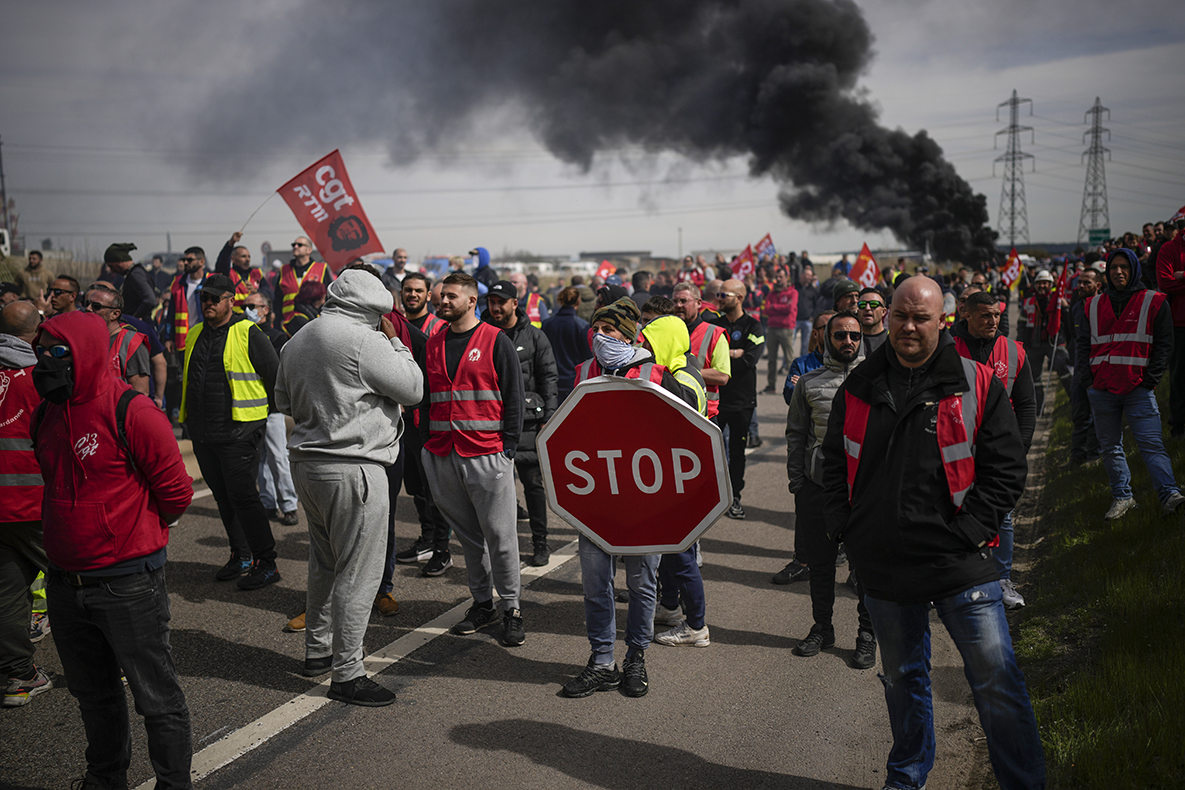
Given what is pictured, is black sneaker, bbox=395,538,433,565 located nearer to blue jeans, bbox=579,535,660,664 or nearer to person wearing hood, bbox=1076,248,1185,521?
blue jeans, bbox=579,535,660,664

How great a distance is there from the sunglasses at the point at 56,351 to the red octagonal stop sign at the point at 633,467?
6.03 feet

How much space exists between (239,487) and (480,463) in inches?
78.4

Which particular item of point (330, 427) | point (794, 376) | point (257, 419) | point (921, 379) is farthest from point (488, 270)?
point (921, 379)

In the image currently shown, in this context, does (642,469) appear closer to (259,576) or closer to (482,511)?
(482,511)

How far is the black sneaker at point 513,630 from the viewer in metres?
5.20

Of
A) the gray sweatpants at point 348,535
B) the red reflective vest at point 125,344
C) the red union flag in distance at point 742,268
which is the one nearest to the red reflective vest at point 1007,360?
the gray sweatpants at point 348,535

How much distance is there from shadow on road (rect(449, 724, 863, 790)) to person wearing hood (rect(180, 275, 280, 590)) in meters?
2.73

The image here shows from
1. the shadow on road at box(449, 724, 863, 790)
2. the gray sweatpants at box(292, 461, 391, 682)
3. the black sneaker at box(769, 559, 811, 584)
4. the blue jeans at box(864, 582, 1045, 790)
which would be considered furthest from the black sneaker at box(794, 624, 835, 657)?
the gray sweatpants at box(292, 461, 391, 682)

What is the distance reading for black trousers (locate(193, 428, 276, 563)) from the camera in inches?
241

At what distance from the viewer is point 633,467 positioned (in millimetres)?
3600

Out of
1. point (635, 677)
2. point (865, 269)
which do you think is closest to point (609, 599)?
point (635, 677)

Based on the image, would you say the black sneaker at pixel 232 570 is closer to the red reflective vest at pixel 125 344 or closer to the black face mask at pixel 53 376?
the red reflective vest at pixel 125 344

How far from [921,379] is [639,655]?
2237mm

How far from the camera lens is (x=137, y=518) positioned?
3.40 metres
